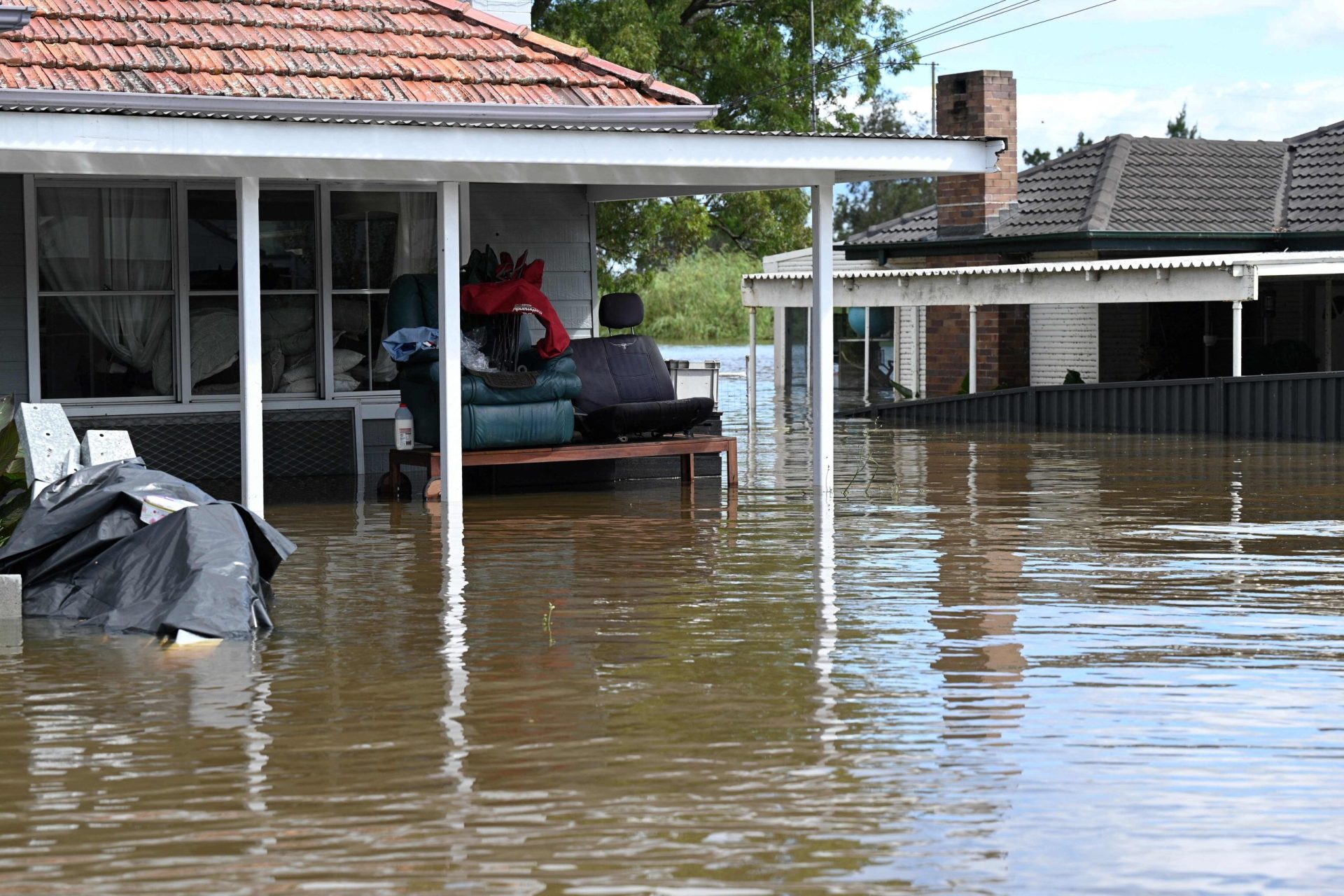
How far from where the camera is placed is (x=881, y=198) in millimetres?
85750

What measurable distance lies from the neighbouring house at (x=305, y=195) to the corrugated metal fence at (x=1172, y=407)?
7.71m

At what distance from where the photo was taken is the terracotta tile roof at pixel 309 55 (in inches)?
520

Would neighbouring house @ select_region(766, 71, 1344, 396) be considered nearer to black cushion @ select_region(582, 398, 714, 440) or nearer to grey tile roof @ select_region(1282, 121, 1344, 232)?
grey tile roof @ select_region(1282, 121, 1344, 232)

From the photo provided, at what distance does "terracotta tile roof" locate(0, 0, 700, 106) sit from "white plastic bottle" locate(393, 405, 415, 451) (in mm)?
2344

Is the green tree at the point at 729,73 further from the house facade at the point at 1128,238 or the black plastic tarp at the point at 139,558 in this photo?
the black plastic tarp at the point at 139,558

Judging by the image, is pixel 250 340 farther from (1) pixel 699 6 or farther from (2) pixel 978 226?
(1) pixel 699 6

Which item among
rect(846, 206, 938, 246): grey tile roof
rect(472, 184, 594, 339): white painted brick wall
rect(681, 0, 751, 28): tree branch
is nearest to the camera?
rect(472, 184, 594, 339): white painted brick wall

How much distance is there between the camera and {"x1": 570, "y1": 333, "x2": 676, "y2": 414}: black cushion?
14516 mm

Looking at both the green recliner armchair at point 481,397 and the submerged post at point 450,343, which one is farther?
the green recliner armchair at point 481,397

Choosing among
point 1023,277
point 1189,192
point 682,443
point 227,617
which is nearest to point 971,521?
point 682,443

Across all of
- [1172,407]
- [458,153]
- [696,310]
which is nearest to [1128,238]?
[1172,407]

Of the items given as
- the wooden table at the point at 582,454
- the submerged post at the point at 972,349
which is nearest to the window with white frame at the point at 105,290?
the wooden table at the point at 582,454

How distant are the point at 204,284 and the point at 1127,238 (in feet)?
45.6

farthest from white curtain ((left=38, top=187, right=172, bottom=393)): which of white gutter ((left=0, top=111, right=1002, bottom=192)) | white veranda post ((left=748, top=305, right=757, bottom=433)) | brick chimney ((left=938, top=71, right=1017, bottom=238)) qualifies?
brick chimney ((left=938, top=71, right=1017, bottom=238))
